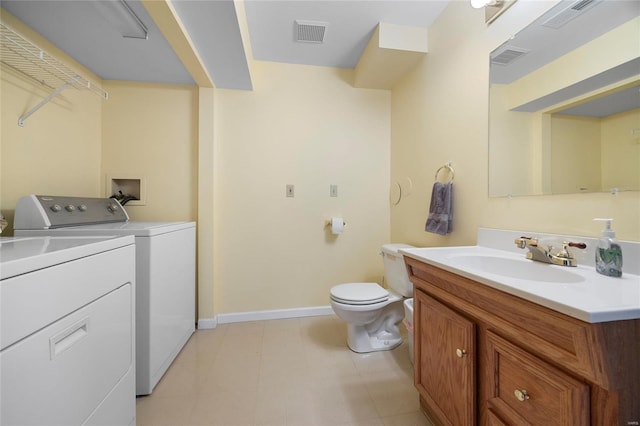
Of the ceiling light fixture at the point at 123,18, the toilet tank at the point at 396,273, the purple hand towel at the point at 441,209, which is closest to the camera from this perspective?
the ceiling light fixture at the point at 123,18

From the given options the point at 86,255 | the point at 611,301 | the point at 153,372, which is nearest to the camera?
the point at 611,301

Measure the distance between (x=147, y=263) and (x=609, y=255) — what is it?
6.41 feet

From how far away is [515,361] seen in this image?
68 cm

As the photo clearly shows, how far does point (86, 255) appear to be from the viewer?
2.67 ft

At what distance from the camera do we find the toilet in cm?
159

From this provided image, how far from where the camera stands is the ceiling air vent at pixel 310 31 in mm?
1720

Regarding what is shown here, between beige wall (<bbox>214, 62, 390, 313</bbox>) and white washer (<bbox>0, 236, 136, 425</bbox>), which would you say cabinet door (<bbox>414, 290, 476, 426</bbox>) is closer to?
beige wall (<bbox>214, 62, 390, 313</bbox>)

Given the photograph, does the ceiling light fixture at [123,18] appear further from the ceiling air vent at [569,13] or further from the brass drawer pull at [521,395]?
the brass drawer pull at [521,395]

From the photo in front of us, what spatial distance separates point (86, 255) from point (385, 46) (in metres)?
2.09

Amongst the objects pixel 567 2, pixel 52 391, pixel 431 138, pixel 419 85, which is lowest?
pixel 52 391

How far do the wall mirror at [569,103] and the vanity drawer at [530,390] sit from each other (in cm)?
70

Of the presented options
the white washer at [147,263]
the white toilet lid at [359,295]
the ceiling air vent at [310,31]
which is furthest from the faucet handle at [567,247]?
the ceiling air vent at [310,31]

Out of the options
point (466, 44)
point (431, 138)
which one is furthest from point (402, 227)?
point (466, 44)

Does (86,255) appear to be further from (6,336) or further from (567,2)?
(567,2)
